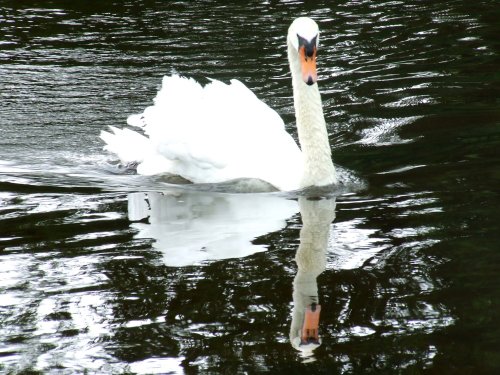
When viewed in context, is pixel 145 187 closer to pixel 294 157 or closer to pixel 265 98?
pixel 294 157

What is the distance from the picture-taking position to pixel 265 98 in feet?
39.2

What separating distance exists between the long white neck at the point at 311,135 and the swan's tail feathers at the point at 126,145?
1.84 meters

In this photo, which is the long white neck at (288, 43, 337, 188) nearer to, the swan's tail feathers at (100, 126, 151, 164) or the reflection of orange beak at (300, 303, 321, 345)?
the swan's tail feathers at (100, 126, 151, 164)

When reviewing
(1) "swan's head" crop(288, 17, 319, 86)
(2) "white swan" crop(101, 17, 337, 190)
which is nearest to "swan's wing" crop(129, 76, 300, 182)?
(2) "white swan" crop(101, 17, 337, 190)

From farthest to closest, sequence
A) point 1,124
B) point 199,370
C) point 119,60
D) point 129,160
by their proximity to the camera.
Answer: point 119,60 < point 1,124 < point 129,160 < point 199,370

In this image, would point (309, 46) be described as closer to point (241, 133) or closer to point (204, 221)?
point (241, 133)

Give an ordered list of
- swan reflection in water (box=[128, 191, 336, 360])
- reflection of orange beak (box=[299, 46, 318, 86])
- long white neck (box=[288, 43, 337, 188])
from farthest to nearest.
Result: long white neck (box=[288, 43, 337, 188]), reflection of orange beak (box=[299, 46, 318, 86]), swan reflection in water (box=[128, 191, 336, 360])

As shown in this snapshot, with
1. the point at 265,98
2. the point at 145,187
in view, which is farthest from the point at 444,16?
the point at 145,187

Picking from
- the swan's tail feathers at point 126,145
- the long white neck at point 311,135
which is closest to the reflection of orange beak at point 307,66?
the long white neck at point 311,135

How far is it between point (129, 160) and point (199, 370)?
200 inches

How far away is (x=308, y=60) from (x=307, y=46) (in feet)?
0.36

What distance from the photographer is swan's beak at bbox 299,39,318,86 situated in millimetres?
7912

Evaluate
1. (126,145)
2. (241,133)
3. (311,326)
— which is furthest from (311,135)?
(311,326)

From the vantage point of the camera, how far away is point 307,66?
7.96 meters
